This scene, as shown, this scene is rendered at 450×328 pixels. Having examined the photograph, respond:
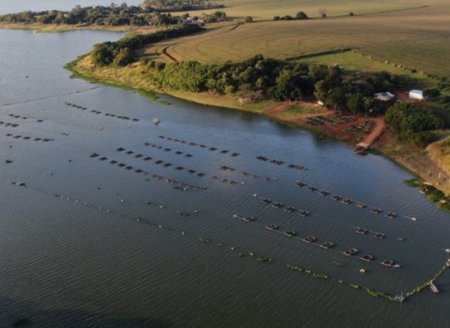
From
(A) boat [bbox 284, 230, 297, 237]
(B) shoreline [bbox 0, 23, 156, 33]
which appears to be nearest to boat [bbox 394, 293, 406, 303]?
(A) boat [bbox 284, 230, 297, 237]

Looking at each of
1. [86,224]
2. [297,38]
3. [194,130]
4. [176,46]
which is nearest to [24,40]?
[176,46]

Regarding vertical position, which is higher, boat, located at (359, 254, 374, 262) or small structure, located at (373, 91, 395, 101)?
small structure, located at (373, 91, 395, 101)

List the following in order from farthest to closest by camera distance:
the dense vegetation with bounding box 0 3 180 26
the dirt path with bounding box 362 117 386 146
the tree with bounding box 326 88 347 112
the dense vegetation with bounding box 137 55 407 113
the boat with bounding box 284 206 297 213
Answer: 1. the dense vegetation with bounding box 0 3 180 26
2. the dense vegetation with bounding box 137 55 407 113
3. the tree with bounding box 326 88 347 112
4. the dirt path with bounding box 362 117 386 146
5. the boat with bounding box 284 206 297 213

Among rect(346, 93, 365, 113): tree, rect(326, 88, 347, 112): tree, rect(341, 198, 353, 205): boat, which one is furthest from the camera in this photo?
rect(326, 88, 347, 112): tree

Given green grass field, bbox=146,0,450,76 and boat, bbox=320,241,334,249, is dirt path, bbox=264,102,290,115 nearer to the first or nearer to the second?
green grass field, bbox=146,0,450,76

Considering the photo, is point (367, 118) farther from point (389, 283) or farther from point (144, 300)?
point (144, 300)

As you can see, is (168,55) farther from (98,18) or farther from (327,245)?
(98,18)

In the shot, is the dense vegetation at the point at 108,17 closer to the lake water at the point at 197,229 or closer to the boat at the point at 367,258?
the lake water at the point at 197,229

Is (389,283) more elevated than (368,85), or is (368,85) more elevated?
(368,85)
